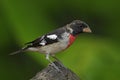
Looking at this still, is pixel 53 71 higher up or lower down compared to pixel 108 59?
higher up

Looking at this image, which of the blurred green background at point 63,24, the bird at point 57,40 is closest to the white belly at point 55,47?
the bird at point 57,40

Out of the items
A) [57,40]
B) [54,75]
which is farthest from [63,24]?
[54,75]

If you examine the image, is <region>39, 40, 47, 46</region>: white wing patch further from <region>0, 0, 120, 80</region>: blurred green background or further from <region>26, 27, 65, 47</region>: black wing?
<region>0, 0, 120, 80</region>: blurred green background

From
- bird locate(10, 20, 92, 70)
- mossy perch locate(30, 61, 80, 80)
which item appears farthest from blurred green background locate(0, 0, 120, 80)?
mossy perch locate(30, 61, 80, 80)

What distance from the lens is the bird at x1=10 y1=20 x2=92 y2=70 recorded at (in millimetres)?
3115

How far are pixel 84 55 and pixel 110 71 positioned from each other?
150 mm

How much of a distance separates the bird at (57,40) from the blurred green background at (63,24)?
59cm

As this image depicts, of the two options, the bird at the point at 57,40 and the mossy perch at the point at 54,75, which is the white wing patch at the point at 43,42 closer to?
the bird at the point at 57,40

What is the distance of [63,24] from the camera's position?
12.9ft

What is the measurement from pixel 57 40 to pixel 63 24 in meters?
0.74

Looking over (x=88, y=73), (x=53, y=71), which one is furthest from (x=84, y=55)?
(x=53, y=71)

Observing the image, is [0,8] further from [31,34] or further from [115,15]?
[115,15]

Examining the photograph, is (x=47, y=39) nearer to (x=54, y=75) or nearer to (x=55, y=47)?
(x=55, y=47)

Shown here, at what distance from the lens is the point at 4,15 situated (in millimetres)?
4086
